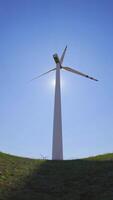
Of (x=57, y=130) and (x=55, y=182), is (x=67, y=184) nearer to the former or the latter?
(x=55, y=182)

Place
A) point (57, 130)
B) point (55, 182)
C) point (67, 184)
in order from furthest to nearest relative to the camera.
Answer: point (57, 130) < point (55, 182) < point (67, 184)

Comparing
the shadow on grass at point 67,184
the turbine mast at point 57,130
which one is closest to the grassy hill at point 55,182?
the shadow on grass at point 67,184

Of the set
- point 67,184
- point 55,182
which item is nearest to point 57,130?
point 55,182

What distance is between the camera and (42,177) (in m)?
23.7

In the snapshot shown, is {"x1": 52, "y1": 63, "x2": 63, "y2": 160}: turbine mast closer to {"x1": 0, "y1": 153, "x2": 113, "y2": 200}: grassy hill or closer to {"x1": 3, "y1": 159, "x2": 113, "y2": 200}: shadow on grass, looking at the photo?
{"x1": 0, "y1": 153, "x2": 113, "y2": 200}: grassy hill

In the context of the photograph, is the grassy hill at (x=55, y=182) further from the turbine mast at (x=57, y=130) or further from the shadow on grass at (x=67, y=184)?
the turbine mast at (x=57, y=130)

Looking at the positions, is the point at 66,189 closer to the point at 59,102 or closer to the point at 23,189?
the point at 23,189

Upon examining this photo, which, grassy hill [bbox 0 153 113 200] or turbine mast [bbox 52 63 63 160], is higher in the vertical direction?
turbine mast [bbox 52 63 63 160]

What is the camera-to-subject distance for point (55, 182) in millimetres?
22281

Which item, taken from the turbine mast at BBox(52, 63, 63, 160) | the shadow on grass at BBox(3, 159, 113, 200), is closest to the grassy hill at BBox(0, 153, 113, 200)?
the shadow on grass at BBox(3, 159, 113, 200)

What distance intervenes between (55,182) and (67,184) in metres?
0.92

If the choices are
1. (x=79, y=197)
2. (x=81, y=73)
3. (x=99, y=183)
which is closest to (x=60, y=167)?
(x=99, y=183)

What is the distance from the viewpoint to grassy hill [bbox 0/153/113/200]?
1886 cm

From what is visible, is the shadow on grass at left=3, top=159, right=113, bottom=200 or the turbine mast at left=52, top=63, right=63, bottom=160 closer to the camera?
the shadow on grass at left=3, top=159, right=113, bottom=200
